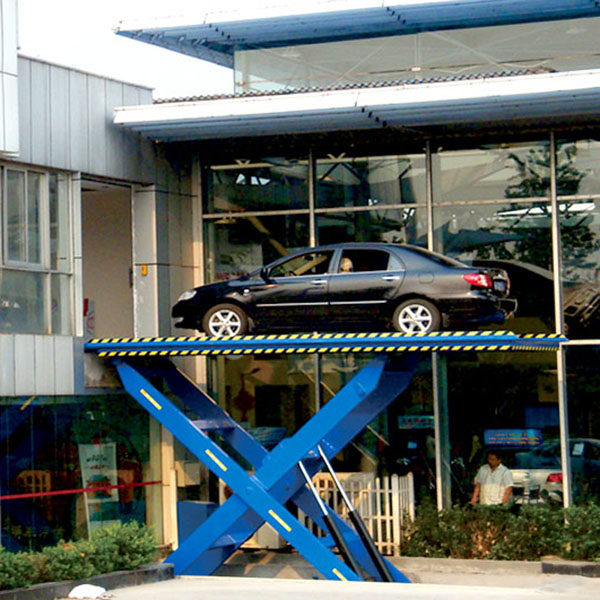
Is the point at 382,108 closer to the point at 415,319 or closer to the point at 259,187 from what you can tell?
the point at 415,319

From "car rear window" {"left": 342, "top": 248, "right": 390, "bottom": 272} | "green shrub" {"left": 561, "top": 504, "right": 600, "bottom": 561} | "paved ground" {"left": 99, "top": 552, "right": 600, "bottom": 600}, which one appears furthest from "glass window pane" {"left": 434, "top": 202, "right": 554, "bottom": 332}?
"paved ground" {"left": 99, "top": 552, "right": 600, "bottom": 600}

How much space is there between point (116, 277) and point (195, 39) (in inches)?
178

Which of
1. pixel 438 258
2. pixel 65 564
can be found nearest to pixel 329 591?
pixel 65 564

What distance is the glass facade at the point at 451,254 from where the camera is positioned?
821 inches

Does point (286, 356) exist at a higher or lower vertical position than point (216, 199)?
lower

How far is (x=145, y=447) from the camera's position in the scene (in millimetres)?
21688

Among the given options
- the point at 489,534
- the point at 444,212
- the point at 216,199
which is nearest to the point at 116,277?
the point at 216,199

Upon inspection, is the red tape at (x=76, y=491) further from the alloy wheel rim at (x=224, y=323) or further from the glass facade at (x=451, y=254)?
the alloy wheel rim at (x=224, y=323)

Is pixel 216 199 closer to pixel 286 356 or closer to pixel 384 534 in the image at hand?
pixel 286 356

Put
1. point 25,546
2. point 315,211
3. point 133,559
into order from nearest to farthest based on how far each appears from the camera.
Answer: point 133,559 → point 25,546 → point 315,211

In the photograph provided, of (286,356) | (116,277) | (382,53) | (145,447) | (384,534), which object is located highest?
(382,53)

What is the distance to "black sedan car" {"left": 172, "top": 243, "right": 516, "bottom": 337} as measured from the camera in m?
19.0

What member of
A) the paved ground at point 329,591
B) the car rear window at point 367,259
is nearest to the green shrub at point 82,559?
the paved ground at point 329,591

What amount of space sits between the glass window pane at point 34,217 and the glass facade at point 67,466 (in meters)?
2.06
